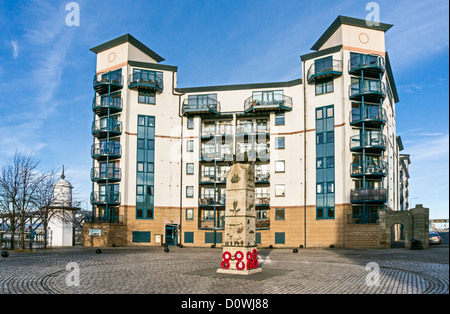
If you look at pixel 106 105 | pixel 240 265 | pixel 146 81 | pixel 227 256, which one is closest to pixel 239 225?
pixel 227 256

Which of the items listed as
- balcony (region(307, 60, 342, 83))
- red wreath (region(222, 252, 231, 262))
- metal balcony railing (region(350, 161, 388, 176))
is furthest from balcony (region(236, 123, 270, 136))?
red wreath (region(222, 252, 231, 262))

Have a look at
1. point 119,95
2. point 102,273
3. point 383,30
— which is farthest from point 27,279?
point 383,30

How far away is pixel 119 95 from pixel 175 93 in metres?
6.98

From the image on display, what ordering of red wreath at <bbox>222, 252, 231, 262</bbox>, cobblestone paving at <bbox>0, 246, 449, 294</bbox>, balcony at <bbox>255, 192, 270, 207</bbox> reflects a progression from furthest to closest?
balcony at <bbox>255, 192, 270, 207</bbox>, red wreath at <bbox>222, 252, 231, 262</bbox>, cobblestone paving at <bbox>0, 246, 449, 294</bbox>

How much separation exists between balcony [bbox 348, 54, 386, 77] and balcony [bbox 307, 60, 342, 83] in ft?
4.18

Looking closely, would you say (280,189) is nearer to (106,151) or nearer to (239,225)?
(106,151)

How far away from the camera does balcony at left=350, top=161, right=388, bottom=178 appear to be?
42406 millimetres

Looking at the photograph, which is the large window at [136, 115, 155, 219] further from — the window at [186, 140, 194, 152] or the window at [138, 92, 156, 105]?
the window at [186, 140, 194, 152]

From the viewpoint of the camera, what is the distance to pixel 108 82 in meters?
48.8

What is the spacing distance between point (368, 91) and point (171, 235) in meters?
28.2

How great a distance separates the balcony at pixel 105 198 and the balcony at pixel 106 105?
10.1 metres
